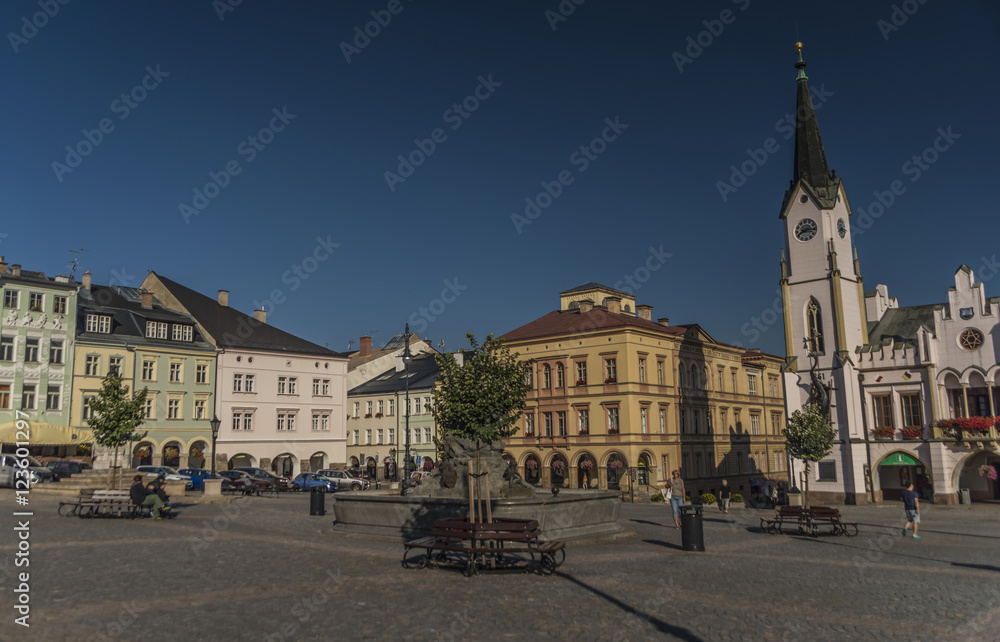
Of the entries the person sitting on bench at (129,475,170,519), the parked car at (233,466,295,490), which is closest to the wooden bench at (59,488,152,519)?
the person sitting on bench at (129,475,170,519)

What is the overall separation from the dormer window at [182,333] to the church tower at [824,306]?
1644 inches

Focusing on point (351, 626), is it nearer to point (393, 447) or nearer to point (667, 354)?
point (667, 354)

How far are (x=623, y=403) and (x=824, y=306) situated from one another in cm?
1386

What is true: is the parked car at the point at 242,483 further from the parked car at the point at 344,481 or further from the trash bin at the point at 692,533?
the trash bin at the point at 692,533

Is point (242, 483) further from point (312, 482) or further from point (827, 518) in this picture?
point (827, 518)

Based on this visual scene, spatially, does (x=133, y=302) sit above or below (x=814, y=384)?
above

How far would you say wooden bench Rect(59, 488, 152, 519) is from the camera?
24.2 m

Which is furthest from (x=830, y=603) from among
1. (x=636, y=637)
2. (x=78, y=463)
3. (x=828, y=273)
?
(x=78, y=463)

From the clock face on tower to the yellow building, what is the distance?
11763mm

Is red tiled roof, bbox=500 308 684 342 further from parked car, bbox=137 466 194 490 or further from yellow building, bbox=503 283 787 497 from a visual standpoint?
parked car, bbox=137 466 194 490

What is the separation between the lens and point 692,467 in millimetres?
54656

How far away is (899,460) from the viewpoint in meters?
39.4

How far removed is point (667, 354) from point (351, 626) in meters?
47.0

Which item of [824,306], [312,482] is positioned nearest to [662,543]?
[824,306]
